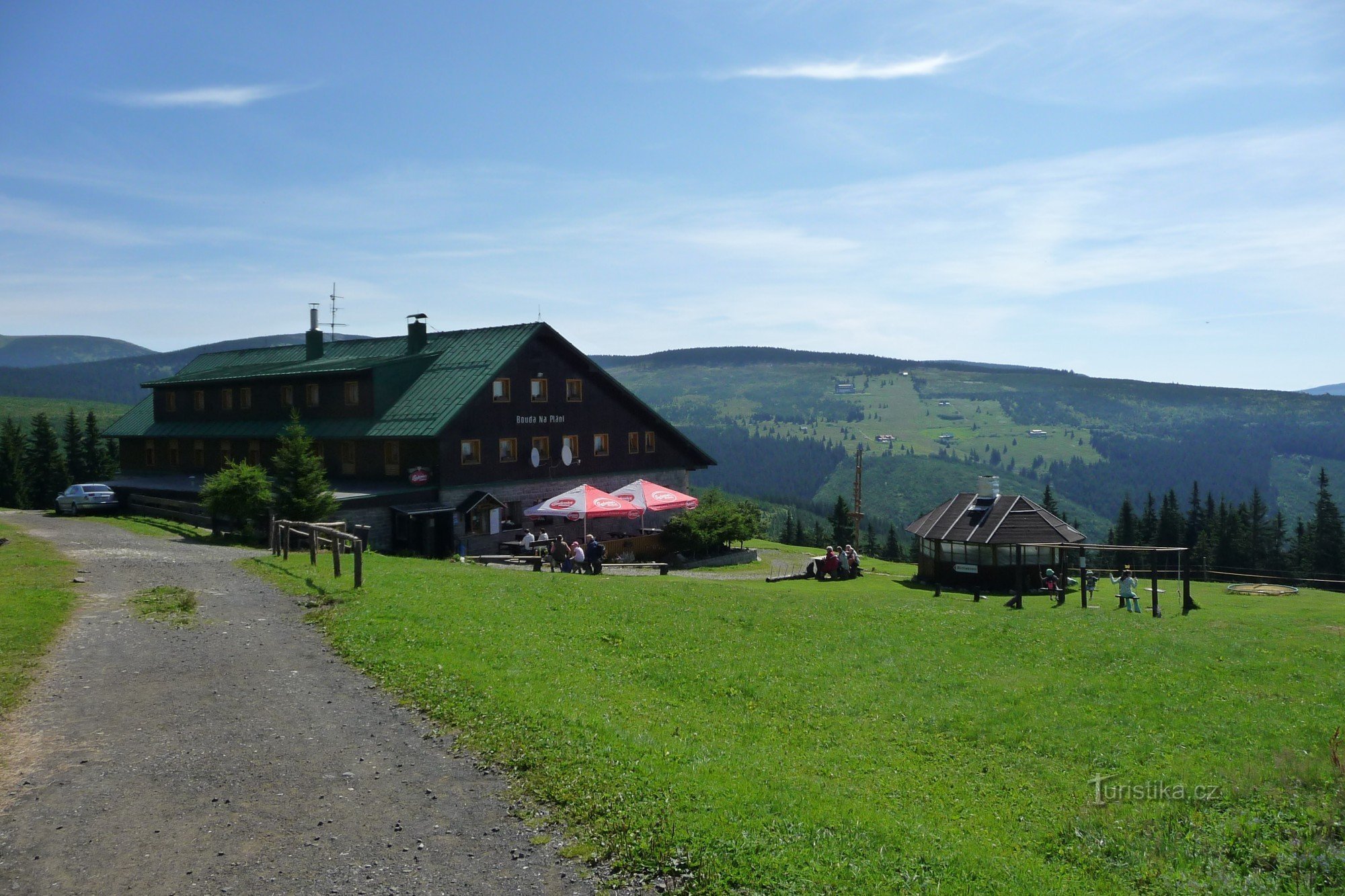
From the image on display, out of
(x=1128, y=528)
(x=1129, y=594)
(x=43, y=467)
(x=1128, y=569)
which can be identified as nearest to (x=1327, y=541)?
(x=1128, y=528)

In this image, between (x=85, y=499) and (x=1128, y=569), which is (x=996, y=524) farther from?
(x=85, y=499)

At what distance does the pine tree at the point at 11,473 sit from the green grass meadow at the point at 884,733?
76.5m

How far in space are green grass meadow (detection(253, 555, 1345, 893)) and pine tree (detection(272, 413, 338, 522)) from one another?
12.9 meters

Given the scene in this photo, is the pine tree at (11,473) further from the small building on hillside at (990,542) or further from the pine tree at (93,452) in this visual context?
the small building on hillside at (990,542)

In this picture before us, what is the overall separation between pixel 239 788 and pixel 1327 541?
113494mm

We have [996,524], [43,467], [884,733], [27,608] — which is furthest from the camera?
[43,467]

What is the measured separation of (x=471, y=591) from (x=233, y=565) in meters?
8.79

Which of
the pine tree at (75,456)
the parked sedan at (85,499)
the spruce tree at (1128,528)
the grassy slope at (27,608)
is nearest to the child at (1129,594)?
the grassy slope at (27,608)

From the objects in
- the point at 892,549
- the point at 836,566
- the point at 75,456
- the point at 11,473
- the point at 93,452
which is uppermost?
the point at 93,452

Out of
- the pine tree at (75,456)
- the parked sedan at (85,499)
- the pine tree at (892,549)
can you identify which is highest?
the pine tree at (75,456)

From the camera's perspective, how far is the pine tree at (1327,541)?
304ft

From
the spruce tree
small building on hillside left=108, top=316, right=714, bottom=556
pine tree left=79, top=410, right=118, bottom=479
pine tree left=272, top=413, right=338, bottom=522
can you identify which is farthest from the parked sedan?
the spruce tree

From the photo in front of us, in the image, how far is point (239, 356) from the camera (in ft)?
201

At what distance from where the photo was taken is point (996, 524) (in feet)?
137
